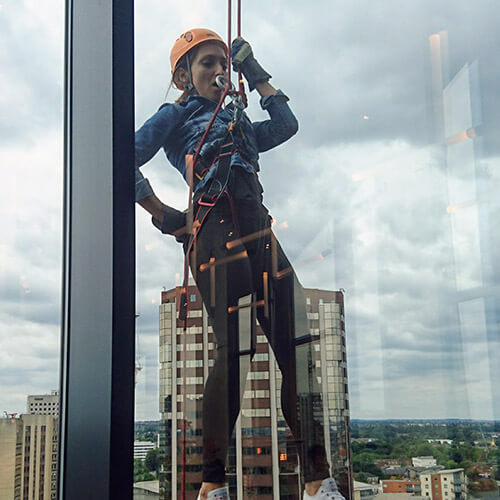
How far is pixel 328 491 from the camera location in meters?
0.95

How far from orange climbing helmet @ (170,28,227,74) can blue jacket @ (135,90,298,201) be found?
0.08 meters

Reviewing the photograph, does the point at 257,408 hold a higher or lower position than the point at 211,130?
lower

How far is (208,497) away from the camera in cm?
96

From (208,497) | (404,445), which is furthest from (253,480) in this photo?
(404,445)

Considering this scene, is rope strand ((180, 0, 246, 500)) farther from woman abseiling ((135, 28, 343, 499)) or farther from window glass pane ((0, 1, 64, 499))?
window glass pane ((0, 1, 64, 499))

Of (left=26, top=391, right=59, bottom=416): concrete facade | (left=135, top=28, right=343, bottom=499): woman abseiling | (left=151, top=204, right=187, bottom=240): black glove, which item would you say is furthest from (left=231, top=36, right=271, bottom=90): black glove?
(left=26, top=391, right=59, bottom=416): concrete facade

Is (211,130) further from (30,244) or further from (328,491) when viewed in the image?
(328,491)

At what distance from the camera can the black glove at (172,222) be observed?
102 centimetres

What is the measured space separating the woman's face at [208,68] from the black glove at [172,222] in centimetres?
24

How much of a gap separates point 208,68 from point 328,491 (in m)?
Answer: 0.79

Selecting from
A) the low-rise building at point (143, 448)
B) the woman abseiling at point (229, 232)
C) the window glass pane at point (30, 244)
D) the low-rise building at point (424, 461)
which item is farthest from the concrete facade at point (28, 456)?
the low-rise building at point (424, 461)

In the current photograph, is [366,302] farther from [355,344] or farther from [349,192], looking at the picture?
[349,192]

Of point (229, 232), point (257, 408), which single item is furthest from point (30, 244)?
point (257, 408)

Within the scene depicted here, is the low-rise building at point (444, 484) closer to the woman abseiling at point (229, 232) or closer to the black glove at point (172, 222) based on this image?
the woman abseiling at point (229, 232)
